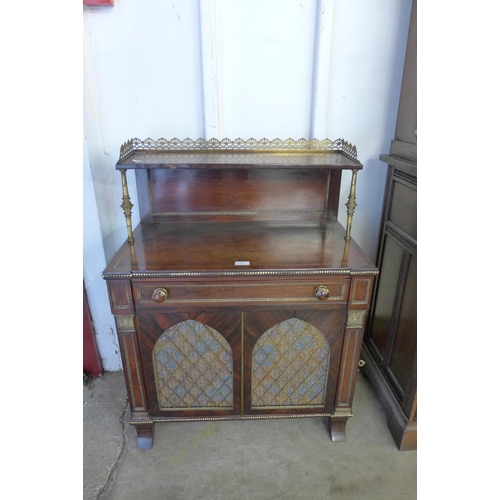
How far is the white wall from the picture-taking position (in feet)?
5.47

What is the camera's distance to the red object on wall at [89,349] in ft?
6.72

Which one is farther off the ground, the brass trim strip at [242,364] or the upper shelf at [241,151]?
the upper shelf at [241,151]

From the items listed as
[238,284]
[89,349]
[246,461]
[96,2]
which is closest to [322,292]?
[238,284]

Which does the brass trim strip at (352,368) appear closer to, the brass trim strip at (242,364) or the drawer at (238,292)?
the drawer at (238,292)

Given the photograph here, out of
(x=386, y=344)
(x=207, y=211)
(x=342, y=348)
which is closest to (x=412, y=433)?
(x=386, y=344)

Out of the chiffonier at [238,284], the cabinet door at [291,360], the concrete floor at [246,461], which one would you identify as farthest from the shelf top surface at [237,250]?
the concrete floor at [246,461]

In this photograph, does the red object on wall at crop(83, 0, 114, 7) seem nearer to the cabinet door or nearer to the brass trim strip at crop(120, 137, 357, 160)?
the brass trim strip at crop(120, 137, 357, 160)

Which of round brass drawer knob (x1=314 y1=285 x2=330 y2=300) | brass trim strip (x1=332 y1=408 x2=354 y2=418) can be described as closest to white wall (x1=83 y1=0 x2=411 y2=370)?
round brass drawer knob (x1=314 y1=285 x2=330 y2=300)

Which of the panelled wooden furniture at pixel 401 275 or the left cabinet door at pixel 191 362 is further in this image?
the panelled wooden furniture at pixel 401 275

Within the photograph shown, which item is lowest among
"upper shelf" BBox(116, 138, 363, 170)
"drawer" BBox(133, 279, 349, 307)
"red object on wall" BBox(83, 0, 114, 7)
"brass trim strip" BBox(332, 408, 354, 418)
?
"brass trim strip" BBox(332, 408, 354, 418)

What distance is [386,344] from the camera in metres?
1.95

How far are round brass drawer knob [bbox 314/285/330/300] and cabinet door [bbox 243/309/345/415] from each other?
0.10 metres

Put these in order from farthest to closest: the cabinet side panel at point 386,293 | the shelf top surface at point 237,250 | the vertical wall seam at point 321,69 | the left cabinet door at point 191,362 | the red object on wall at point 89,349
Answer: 1. the red object on wall at point 89,349
2. the cabinet side panel at point 386,293
3. the vertical wall seam at point 321,69
4. the left cabinet door at point 191,362
5. the shelf top surface at point 237,250
